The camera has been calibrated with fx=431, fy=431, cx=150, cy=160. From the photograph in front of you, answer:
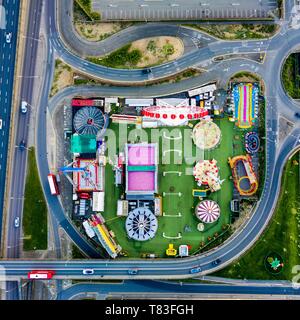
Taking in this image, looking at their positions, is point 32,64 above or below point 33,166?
above

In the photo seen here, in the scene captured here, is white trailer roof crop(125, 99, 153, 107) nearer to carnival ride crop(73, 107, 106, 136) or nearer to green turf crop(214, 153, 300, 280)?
carnival ride crop(73, 107, 106, 136)

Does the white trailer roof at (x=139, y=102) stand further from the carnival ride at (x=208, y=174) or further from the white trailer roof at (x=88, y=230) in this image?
the white trailer roof at (x=88, y=230)

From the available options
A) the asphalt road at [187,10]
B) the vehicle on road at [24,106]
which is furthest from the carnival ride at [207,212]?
the vehicle on road at [24,106]

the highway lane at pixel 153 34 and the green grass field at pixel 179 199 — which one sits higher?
the highway lane at pixel 153 34

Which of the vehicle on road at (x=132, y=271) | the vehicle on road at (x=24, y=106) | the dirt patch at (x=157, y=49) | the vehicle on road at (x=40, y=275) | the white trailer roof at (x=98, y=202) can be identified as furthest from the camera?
the dirt patch at (x=157, y=49)

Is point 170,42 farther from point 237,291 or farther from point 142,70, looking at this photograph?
point 237,291

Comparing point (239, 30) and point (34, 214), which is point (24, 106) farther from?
point (239, 30)
